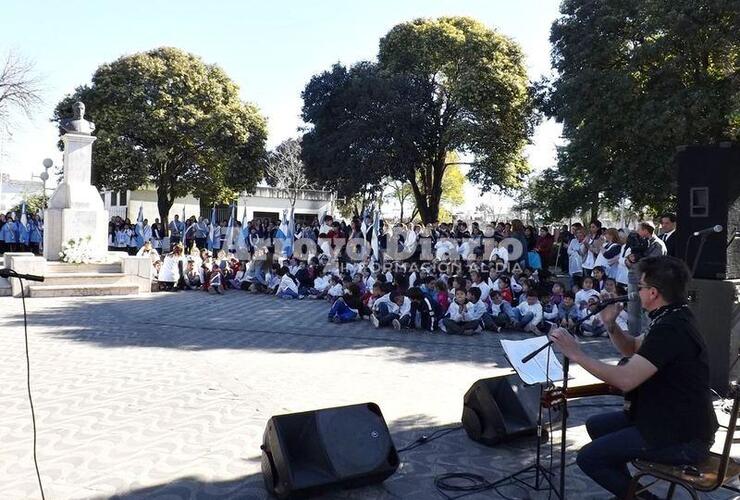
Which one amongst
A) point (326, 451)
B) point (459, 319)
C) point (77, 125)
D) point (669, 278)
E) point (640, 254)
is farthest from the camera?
point (77, 125)

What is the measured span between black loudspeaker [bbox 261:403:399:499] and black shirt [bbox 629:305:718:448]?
180 cm

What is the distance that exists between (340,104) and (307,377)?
75.1 feet

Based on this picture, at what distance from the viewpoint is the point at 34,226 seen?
2464cm

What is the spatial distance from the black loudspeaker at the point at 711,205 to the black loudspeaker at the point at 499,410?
8.87 ft

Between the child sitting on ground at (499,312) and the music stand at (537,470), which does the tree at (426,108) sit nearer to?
the child sitting on ground at (499,312)

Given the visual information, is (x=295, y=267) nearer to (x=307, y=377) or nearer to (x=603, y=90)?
(x=307, y=377)

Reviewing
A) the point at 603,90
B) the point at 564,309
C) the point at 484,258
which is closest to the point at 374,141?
the point at 603,90

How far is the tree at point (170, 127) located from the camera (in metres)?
33.1

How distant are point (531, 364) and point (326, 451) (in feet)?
5.03

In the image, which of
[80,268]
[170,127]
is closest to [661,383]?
[80,268]

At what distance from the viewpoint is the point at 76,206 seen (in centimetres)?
1641

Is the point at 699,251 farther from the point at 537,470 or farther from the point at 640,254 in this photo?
the point at 640,254

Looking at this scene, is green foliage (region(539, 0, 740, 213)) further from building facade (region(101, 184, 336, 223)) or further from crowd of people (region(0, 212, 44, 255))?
building facade (region(101, 184, 336, 223))

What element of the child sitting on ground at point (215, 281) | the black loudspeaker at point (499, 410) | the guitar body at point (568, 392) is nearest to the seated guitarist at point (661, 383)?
the guitar body at point (568, 392)
